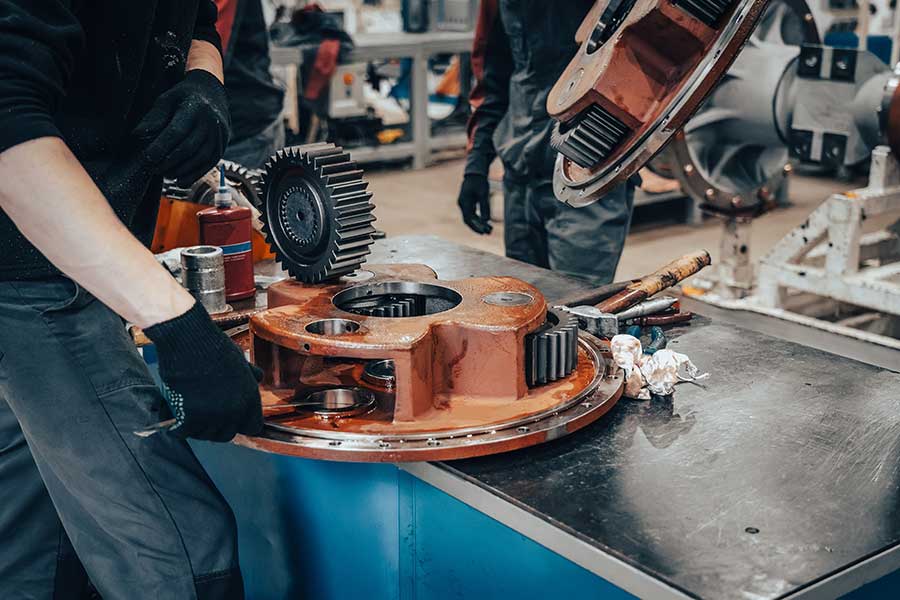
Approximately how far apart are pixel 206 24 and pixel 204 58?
0.10m

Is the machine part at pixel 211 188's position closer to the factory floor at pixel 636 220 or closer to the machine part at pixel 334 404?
the machine part at pixel 334 404

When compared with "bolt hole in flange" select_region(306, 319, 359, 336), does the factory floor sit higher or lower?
lower

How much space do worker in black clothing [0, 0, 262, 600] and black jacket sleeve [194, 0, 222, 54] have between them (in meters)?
0.13

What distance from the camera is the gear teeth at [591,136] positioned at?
125 centimetres

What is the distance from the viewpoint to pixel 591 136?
4.17 feet

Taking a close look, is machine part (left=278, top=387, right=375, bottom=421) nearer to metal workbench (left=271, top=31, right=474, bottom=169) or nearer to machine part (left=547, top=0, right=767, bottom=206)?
machine part (left=547, top=0, right=767, bottom=206)

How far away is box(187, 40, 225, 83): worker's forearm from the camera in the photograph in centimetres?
143

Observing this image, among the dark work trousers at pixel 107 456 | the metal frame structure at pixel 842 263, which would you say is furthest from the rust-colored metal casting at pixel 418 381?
the metal frame structure at pixel 842 263

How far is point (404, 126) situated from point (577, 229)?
428 centimetres

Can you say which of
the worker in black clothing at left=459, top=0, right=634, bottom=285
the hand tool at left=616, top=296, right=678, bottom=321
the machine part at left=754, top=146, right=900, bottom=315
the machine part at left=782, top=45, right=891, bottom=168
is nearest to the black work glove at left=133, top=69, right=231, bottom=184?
the hand tool at left=616, top=296, right=678, bottom=321

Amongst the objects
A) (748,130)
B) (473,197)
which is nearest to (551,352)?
(473,197)

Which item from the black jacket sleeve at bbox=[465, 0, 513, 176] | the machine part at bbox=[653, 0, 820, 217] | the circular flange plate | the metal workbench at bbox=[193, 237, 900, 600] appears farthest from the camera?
the machine part at bbox=[653, 0, 820, 217]

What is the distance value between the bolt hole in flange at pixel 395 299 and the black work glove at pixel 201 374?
0.29m

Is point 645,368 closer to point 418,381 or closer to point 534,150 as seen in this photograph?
point 418,381
